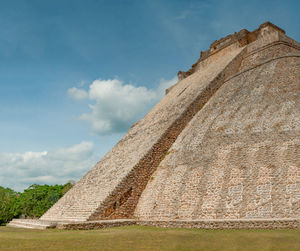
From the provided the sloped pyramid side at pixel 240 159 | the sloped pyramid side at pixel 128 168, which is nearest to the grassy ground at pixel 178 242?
the sloped pyramid side at pixel 240 159

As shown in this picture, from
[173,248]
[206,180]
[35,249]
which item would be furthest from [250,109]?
[35,249]

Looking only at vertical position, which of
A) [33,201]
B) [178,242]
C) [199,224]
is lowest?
[178,242]

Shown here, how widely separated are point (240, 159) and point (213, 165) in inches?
41.8

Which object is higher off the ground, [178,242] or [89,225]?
[89,225]

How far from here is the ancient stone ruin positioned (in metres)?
9.79

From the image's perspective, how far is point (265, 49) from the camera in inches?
782

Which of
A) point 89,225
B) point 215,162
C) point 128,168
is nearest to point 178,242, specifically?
point 89,225

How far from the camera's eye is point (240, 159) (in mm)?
11211

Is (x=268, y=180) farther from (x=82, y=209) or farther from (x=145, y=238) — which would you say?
(x=82, y=209)

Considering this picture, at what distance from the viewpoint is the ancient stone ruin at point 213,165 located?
9787 mm

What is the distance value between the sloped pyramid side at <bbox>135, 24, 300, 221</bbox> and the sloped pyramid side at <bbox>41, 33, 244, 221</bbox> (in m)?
0.58

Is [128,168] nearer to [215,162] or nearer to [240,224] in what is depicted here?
[215,162]

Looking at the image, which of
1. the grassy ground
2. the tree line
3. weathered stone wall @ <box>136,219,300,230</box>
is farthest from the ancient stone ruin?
the tree line

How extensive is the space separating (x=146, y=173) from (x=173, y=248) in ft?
24.9
